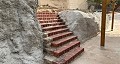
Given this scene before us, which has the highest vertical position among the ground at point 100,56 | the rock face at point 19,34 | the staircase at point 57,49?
the rock face at point 19,34

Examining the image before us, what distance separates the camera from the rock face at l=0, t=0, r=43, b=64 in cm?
310

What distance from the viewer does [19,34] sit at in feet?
11.2

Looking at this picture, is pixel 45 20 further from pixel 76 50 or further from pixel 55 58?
pixel 55 58

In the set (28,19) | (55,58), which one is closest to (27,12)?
(28,19)

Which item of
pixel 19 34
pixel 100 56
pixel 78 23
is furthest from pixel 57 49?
pixel 78 23

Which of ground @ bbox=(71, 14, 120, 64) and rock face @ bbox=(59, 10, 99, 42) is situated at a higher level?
rock face @ bbox=(59, 10, 99, 42)

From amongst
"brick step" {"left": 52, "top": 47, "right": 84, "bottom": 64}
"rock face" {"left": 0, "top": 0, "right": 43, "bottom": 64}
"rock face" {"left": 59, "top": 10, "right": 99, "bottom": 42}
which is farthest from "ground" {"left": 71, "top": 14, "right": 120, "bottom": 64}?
"rock face" {"left": 0, "top": 0, "right": 43, "bottom": 64}

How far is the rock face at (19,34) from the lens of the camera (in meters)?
3.10

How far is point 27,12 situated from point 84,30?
3338 millimetres

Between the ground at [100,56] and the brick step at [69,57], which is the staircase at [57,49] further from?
the ground at [100,56]

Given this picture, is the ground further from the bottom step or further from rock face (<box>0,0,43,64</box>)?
rock face (<box>0,0,43,64</box>)

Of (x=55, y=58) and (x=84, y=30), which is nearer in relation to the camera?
(x=55, y=58)

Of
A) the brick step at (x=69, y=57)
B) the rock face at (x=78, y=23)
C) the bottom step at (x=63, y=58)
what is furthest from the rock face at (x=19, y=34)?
the rock face at (x=78, y=23)

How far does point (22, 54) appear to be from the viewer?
3350 millimetres
